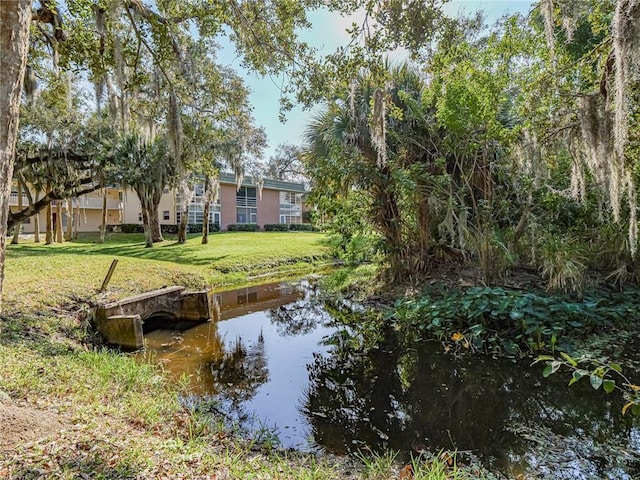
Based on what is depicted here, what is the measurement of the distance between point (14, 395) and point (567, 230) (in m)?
8.12

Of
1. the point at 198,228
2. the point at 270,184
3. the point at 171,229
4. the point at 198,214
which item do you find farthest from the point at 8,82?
the point at 270,184

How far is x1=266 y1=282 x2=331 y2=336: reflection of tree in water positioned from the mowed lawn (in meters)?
3.04

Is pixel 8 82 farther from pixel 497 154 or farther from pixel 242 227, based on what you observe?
pixel 242 227

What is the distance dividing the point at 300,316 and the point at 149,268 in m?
4.78

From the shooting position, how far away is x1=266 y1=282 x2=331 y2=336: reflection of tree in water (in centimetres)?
734

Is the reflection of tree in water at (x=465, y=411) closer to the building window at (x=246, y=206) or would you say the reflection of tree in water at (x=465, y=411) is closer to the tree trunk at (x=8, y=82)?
the tree trunk at (x=8, y=82)

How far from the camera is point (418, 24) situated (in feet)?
14.4

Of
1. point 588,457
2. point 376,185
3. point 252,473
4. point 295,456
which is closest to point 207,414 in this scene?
point 295,456

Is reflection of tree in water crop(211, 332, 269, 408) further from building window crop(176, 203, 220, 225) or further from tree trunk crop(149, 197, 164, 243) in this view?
building window crop(176, 203, 220, 225)

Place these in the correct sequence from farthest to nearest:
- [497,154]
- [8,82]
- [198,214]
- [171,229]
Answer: [198,214] < [171,229] < [497,154] < [8,82]

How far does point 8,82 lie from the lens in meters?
2.37

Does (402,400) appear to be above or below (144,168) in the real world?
below

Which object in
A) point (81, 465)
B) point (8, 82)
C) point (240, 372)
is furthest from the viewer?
point (240, 372)

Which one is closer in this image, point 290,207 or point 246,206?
point 246,206
